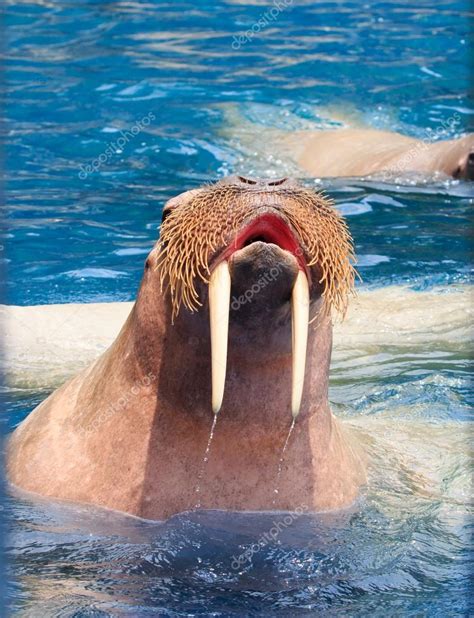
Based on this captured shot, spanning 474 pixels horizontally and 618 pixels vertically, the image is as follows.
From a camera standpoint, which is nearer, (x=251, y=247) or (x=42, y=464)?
(x=251, y=247)

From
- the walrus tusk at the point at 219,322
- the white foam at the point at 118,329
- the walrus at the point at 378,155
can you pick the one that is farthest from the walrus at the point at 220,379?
the walrus at the point at 378,155

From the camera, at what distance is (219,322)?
386 cm

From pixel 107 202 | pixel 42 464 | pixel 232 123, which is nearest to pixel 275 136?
pixel 232 123

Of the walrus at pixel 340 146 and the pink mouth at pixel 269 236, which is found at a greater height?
the walrus at pixel 340 146

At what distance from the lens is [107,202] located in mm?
10086

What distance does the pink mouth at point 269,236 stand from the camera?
3.95 meters

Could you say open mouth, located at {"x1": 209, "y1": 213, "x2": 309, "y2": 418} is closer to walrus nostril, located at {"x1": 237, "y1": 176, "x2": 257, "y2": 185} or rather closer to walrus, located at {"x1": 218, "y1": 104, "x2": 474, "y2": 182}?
walrus nostril, located at {"x1": 237, "y1": 176, "x2": 257, "y2": 185}

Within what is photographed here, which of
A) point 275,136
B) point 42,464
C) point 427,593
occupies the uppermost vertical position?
point 275,136

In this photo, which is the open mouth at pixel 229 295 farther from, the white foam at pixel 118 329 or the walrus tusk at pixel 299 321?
the white foam at pixel 118 329

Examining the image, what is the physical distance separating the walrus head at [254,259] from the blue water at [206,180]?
63cm

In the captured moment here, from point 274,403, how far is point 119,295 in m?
3.96

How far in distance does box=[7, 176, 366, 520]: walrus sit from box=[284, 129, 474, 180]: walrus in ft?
22.4

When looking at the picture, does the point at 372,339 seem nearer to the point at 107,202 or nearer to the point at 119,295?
the point at 119,295

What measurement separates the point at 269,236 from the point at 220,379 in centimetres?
49
